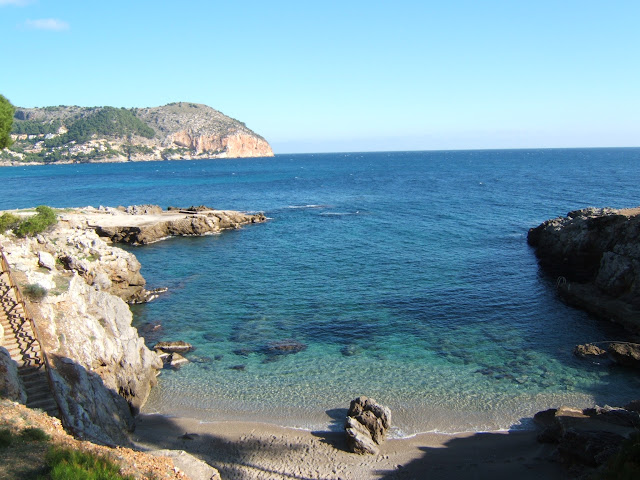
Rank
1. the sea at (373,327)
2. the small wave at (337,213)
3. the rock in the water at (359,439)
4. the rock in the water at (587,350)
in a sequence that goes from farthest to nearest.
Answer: the small wave at (337,213), the rock in the water at (587,350), the sea at (373,327), the rock in the water at (359,439)

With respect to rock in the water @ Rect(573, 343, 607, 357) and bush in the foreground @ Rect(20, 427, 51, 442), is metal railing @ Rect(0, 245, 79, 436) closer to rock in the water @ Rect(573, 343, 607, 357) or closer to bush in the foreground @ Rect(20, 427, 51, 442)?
bush in the foreground @ Rect(20, 427, 51, 442)

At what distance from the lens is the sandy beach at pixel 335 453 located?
19.4 m

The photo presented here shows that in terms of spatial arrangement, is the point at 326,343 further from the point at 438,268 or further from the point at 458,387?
the point at 438,268

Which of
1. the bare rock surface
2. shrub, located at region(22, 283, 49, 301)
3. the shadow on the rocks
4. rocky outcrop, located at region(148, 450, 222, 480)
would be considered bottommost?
the shadow on the rocks

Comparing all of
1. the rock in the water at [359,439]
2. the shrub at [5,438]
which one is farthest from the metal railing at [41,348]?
the rock in the water at [359,439]

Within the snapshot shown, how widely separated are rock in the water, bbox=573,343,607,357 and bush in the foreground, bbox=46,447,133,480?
27.2m

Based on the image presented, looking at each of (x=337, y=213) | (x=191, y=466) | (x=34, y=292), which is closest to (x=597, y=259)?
(x=191, y=466)

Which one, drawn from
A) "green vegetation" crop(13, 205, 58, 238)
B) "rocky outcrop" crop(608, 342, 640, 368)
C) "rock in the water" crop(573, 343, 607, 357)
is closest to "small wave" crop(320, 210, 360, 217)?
Answer: "green vegetation" crop(13, 205, 58, 238)

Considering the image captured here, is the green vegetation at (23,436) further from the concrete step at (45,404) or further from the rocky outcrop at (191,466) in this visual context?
the concrete step at (45,404)

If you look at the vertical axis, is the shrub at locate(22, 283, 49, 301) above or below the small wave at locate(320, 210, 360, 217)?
below

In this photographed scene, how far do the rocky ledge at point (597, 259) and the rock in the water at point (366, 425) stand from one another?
21445 mm

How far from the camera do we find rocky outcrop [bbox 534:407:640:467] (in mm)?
18828

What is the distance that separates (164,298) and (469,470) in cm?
2901

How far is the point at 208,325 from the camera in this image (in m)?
34.4
